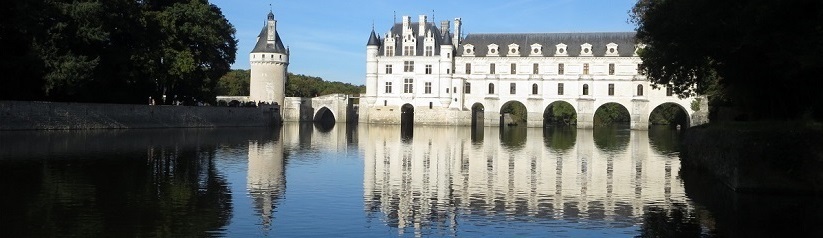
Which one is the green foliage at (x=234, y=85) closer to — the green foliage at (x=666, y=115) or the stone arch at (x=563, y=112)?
the stone arch at (x=563, y=112)

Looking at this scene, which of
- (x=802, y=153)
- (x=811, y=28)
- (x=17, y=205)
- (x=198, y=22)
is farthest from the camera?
(x=198, y=22)

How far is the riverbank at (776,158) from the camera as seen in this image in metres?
14.7

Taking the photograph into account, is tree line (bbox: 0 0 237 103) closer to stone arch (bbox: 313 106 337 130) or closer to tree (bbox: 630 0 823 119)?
tree (bbox: 630 0 823 119)

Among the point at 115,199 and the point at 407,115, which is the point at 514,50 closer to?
the point at 407,115

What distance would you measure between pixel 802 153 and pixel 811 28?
2.67 metres

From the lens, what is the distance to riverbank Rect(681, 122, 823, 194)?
14.7m

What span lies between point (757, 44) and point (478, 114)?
202 feet

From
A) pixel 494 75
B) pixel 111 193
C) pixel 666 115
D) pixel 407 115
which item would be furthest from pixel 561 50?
pixel 111 193

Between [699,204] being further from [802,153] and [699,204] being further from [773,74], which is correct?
[773,74]

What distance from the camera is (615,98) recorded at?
6950 centimetres

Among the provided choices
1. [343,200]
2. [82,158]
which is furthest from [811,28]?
[82,158]

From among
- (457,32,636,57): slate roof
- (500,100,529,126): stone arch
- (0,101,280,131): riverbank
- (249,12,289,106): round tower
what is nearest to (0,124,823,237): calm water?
(0,101,280,131): riverbank

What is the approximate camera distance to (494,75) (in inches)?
2837

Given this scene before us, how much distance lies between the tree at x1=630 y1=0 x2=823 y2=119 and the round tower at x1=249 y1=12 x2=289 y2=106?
56174 millimetres
